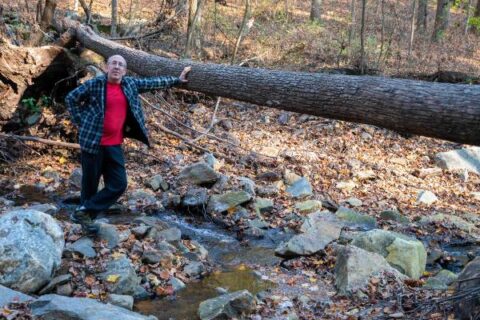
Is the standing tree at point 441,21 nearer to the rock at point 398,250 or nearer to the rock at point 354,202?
the rock at point 354,202

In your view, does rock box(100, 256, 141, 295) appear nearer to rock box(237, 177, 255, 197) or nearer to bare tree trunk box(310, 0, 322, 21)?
rock box(237, 177, 255, 197)

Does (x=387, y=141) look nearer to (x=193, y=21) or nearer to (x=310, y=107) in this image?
(x=193, y=21)

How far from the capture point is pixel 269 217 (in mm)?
7809

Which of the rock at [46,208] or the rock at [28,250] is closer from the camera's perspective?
the rock at [28,250]

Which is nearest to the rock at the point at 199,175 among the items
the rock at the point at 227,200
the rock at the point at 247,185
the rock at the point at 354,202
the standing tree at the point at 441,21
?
the rock at the point at 247,185

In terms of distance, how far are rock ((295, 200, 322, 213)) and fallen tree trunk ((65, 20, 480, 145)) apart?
2421 mm

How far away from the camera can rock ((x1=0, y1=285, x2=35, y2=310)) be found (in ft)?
13.6

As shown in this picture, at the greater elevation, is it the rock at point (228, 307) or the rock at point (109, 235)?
the rock at point (109, 235)

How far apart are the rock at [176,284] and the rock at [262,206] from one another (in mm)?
2533

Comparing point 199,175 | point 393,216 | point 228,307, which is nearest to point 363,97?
point 228,307

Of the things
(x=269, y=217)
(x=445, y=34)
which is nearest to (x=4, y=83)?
(x=269, y=217)

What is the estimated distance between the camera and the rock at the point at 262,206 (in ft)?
25.9

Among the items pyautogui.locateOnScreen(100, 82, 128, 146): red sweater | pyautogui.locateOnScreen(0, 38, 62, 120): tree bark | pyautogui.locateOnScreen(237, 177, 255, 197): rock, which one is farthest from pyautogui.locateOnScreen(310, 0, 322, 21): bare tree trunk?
pyautogui.locateOnScreen(100, 82, 128, 146): red sweater

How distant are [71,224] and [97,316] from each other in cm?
256
